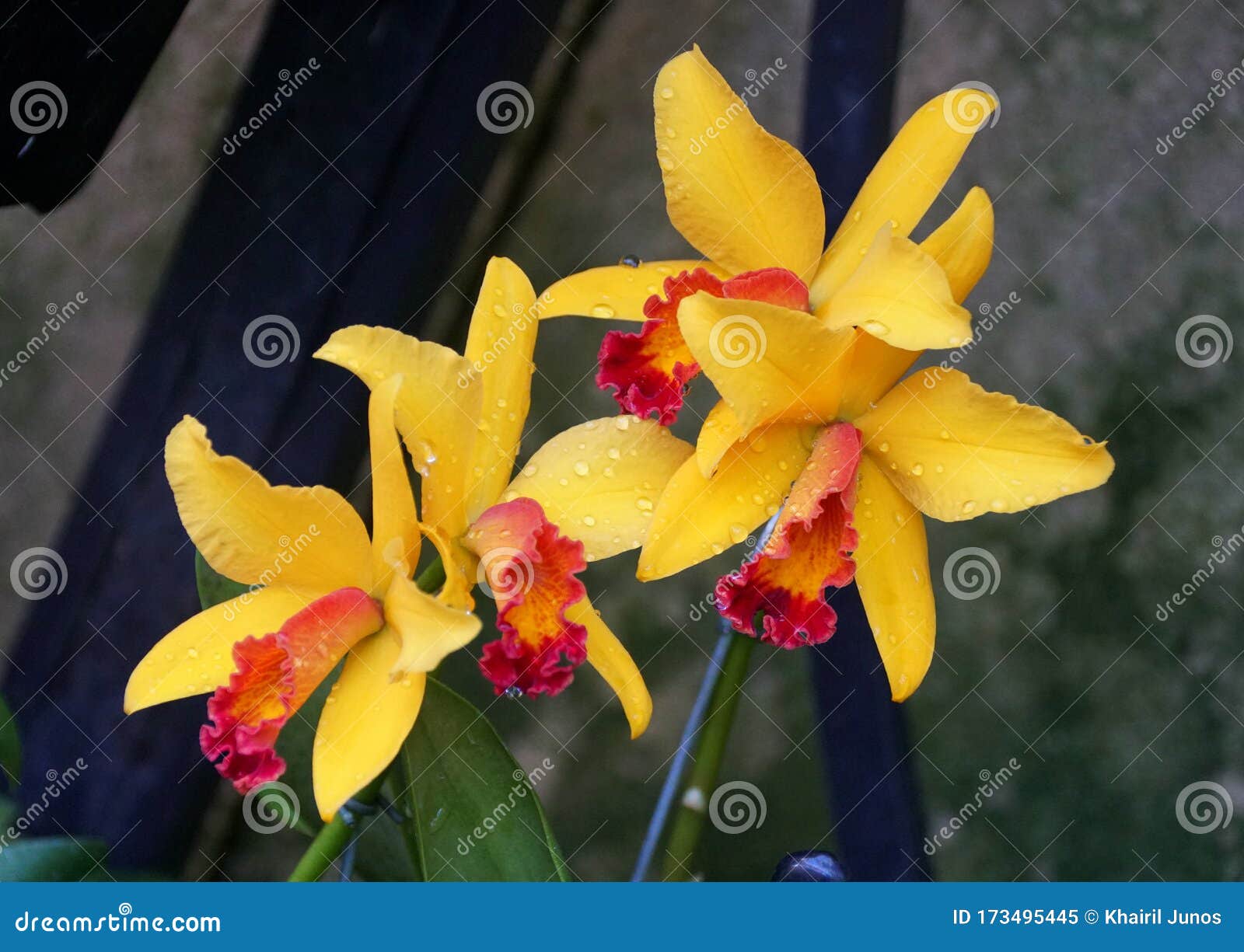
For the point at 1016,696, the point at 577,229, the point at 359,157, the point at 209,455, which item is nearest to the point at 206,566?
the point at 209,455

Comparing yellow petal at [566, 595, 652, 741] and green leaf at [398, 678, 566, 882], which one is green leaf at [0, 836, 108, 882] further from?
yellow petal at [566, 595, 652, 741]

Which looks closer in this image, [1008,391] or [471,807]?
[471,807]

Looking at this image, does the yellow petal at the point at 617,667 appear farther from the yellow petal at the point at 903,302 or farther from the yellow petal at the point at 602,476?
the yellow petal at the point at 903,302

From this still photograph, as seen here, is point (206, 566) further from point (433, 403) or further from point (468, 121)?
point (468, 121)

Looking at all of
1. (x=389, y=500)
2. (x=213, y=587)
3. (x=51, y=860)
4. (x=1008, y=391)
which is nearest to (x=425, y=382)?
(x=389, y=500)

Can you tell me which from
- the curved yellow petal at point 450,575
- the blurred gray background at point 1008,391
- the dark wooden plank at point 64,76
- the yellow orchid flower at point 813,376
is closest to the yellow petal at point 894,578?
the yellow orchid flower at point 813,376

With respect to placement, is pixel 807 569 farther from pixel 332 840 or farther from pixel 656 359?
pixel 332 840
